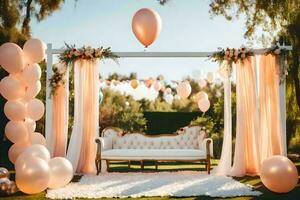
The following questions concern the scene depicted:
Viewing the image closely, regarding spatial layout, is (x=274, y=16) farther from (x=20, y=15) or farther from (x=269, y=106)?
(x=20, y=15)

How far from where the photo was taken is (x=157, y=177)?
8094mm

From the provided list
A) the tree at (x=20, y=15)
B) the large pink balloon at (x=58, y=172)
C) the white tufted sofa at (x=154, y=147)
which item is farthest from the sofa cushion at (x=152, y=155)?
the tree at (x=20, y=15)

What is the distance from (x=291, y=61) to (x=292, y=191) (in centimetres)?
394

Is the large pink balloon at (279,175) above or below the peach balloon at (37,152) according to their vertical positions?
below

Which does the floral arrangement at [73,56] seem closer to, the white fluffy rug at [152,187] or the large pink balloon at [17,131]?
the large pink balloon at [17,131]

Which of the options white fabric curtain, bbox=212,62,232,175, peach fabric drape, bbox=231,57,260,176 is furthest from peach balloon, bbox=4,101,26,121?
peach fabric drape, bbox=231,57,260,176

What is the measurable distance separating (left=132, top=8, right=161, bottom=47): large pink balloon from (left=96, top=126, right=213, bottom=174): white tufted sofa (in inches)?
117

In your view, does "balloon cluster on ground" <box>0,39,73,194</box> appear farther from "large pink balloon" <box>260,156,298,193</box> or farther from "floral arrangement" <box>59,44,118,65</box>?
"large pink balloon" <box>260,156,298,193</box>

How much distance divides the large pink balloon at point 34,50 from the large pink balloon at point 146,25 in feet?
7.81

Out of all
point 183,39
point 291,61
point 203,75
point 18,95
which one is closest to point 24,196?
point 18,95

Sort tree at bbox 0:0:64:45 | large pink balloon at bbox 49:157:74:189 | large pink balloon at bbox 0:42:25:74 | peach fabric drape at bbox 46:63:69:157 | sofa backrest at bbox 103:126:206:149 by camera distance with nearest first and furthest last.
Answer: large pink balloon at bbox 49:157:74:189
large pink balloon at bbox 0:42:25:74
peach fabric drape at bbox 46:63:69:157
sofa backrest at bbox 103:126:206:149
tree at bbox 0:0:64:45

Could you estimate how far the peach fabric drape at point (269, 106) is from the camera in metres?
8.57

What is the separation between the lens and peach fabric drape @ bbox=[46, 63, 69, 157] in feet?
28.8

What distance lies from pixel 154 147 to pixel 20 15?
4.40m
